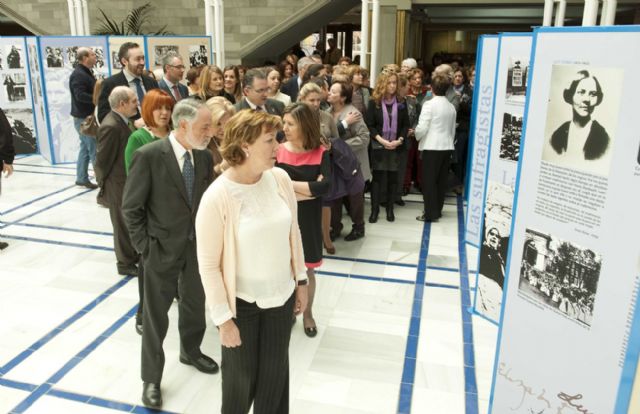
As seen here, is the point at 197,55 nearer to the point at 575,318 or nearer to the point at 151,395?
the point at 151,395

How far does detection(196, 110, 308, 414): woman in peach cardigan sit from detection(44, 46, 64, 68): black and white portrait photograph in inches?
295

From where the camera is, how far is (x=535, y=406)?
236 centimetres

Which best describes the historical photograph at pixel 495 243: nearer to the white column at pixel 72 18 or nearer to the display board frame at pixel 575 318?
the display board frame at pixel 575 318

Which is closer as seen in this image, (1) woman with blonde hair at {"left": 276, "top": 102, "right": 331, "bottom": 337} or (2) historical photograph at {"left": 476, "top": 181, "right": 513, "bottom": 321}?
(1) woman with blonde hair at {"left": 276, "top": 102, "right": 331, "bottom": 337}

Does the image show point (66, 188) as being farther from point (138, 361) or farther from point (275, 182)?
point (275, 182)

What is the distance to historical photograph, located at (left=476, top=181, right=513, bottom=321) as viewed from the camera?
3.63 meters

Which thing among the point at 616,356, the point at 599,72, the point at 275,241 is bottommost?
the point at 616,356

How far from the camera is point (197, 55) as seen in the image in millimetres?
8695

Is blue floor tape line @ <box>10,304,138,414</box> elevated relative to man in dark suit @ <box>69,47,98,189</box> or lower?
lower

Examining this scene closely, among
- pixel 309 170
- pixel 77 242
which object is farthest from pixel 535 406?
pixel 77 242

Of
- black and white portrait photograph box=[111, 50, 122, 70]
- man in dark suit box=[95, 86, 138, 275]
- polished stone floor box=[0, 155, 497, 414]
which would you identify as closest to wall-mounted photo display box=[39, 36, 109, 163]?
black and white portrait photograph box=[111, 50, 122, 70]

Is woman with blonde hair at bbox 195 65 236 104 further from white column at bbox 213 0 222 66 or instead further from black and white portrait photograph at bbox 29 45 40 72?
black and white portrait photograph at bbox 29 45 40 72

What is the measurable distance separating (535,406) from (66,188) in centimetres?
713

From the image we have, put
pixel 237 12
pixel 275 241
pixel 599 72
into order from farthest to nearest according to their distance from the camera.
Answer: pixel 237 12 < pixel 275 241 < pixel 599 72
